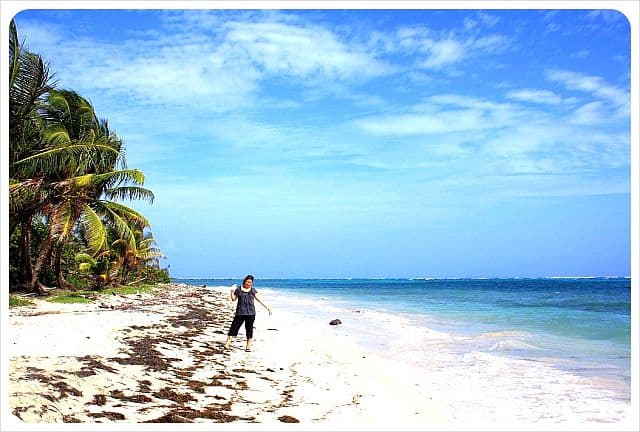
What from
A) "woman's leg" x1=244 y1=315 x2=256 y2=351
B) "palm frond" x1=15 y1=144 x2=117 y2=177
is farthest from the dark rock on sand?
"palm frond" x1=15 y1=144 x2=117 y2=177

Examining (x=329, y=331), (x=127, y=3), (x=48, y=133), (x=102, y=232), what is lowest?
(x=329, y=331)

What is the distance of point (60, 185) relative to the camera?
16.6m

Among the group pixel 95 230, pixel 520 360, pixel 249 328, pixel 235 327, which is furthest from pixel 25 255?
pixel 520 360

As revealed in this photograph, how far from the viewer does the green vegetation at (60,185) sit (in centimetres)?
1307

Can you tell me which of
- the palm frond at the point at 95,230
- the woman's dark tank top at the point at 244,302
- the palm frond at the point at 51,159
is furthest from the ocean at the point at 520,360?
the palm frond at the point at 51,159

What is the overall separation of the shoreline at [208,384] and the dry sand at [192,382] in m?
0.02

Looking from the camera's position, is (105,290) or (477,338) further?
(105,290)

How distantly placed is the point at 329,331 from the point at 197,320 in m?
4.04

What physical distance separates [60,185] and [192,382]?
10992 mm

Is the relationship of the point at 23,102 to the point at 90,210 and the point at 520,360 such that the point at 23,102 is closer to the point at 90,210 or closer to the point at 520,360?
the point at 90,210

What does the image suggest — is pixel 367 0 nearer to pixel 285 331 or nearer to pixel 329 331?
pixel 285 331

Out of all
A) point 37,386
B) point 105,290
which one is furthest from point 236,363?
point 105,290

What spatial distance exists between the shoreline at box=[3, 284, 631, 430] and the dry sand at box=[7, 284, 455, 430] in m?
0.02

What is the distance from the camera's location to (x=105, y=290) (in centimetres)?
Result: 2541
